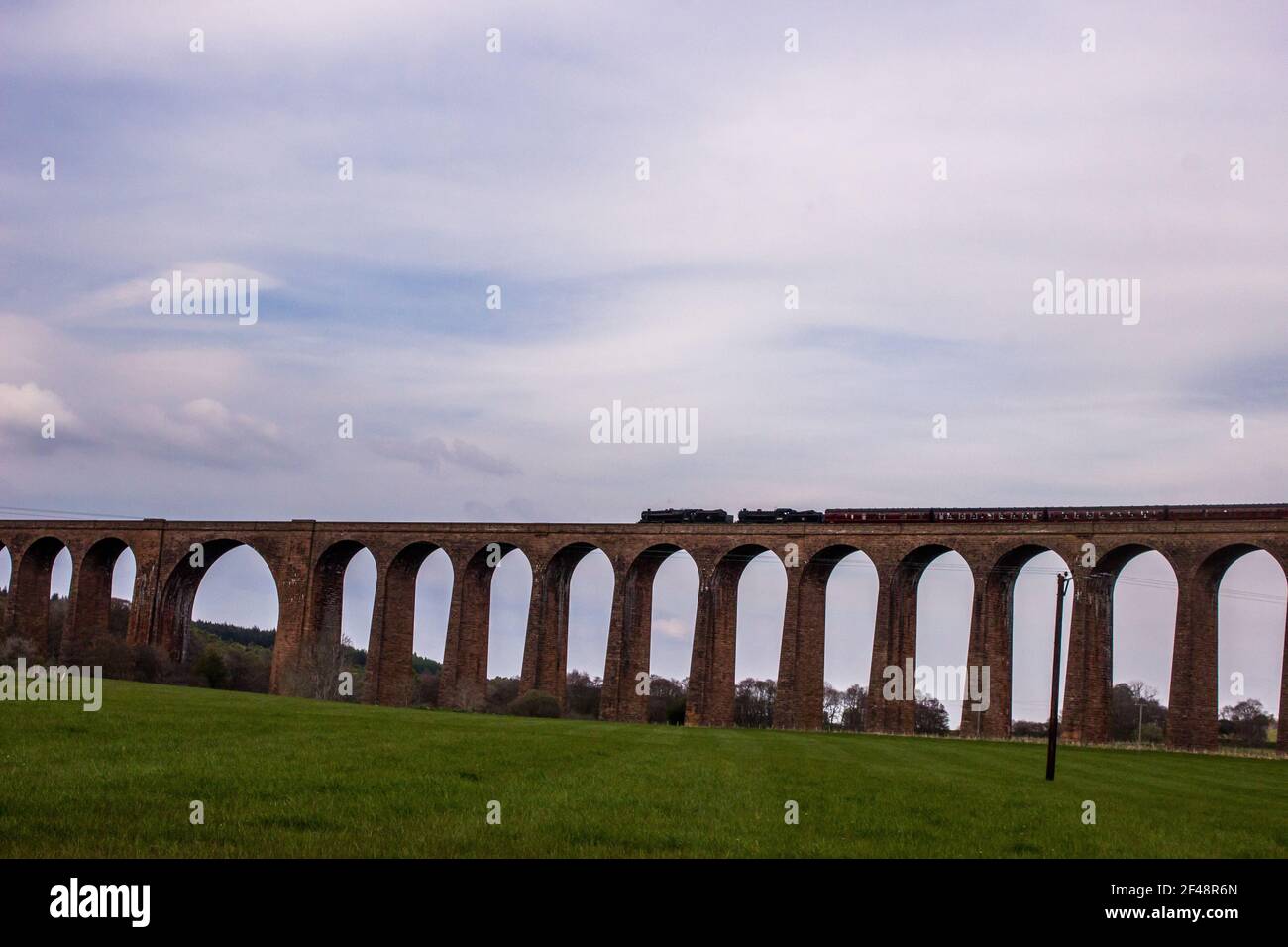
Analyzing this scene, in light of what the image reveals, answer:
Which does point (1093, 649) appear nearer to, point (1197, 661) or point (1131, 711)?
point (1197, 661)

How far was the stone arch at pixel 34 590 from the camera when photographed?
266 ft

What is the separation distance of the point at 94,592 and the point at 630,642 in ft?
125

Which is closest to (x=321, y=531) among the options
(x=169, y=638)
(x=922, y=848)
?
(x=169, y=638)

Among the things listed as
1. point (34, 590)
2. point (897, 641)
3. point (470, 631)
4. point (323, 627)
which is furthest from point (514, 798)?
point (34, 590)

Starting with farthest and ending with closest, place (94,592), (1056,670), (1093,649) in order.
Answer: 1. (94,592)
2. (1093,649)
3. (1056,670)

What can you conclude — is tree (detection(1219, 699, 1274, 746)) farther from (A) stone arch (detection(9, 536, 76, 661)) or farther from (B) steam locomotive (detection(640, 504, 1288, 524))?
(A) stone arch (detection(9, 536, 76, 661))

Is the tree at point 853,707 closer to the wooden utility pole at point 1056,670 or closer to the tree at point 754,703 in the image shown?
the tree at point 754,703

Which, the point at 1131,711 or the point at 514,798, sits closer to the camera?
the point at 514,798

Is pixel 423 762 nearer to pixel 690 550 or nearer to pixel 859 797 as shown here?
pixel 859 797

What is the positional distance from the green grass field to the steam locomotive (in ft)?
69.4

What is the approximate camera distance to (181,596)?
254ft

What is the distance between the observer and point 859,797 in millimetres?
21500
